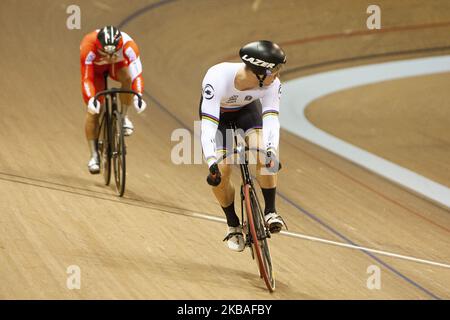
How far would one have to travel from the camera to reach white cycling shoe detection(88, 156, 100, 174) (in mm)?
5488

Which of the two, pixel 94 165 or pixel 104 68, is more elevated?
pixel 104 68

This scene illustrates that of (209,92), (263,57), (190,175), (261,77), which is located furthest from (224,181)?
(190,175)

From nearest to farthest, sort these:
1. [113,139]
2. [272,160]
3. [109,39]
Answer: [272,160]
[109,39]
[113,139]

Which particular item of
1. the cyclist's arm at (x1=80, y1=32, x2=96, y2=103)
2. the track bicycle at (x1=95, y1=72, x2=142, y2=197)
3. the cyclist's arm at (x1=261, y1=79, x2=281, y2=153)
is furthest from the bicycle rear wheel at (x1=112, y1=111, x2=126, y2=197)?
the cyclist's arm at (x1=261, y1=79, x2=281, y2=153)

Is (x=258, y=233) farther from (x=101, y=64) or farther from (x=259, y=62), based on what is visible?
(x=101, y=64)

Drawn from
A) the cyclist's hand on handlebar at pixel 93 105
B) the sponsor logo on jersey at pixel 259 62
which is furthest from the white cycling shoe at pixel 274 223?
the cyclist's hand on handlebar at pixel 93 105

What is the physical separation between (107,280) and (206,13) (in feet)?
19.3

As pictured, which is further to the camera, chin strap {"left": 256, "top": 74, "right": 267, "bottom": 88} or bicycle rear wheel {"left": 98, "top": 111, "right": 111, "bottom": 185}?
bicycle rear wheel {"left": 98, "top": 111, "right": 111, "bottom": 185}

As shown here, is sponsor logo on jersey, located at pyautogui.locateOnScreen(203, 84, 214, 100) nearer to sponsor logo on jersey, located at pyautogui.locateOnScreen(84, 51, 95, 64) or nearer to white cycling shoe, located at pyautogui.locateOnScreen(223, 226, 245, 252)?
white cycling shoe, located at pyautogui.locateOnScreen(223, 226, 245, 252)

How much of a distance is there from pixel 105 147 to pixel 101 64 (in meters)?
0.54

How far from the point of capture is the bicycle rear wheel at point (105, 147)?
5426 millimetres

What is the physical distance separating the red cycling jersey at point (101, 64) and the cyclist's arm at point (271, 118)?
1486 mm

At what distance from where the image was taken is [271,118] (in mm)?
4055

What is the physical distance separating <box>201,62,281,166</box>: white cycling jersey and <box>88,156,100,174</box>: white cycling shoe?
164cm
